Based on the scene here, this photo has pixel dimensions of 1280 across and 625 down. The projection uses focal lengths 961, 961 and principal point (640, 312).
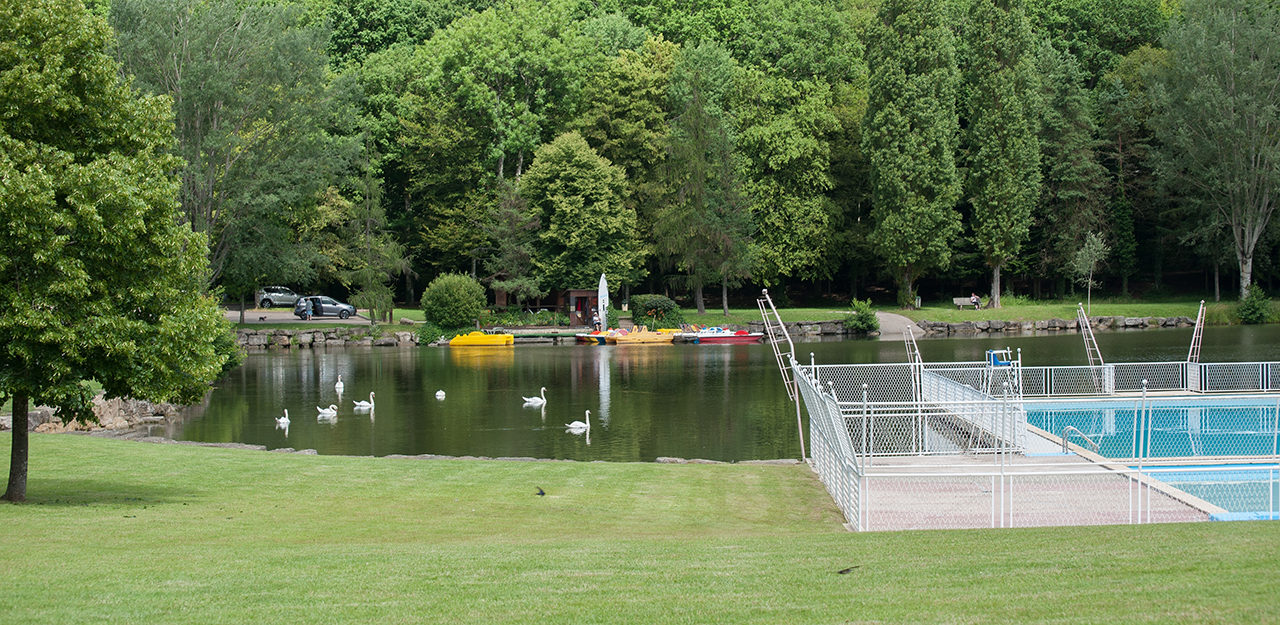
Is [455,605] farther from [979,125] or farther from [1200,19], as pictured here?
[1200,19]

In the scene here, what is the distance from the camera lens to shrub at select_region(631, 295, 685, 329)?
57938 millimetres

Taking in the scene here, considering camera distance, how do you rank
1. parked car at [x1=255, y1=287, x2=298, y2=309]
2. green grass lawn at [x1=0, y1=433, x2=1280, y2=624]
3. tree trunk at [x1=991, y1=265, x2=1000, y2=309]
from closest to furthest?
green grass lawn at [x1=0, y1=433, x2=1280, y2=624] → tree trunk at [x1=991, y1=265, x2=1000, y2=309] → parked car at [x1=255, y1=287, x2=298, y2=309]

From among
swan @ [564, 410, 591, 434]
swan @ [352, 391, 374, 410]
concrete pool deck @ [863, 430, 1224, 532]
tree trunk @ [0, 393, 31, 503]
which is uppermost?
tree trunk @ [0, 393, 31, 503]

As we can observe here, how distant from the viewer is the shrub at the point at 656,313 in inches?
2281

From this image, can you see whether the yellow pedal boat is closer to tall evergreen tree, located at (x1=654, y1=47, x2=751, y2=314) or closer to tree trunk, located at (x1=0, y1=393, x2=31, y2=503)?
tall evergreen tree, located at (x1=654, y1=47, x2=751, y2=314)

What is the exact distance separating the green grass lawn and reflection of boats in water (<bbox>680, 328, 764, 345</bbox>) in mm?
38645

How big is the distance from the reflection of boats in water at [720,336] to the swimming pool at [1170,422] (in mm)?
29121

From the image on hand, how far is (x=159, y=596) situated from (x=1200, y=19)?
67082 millimetres

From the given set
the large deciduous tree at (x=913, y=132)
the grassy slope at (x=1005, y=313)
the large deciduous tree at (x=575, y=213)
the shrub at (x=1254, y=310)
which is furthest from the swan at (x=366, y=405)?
the shrub at (x=1254, y=310)

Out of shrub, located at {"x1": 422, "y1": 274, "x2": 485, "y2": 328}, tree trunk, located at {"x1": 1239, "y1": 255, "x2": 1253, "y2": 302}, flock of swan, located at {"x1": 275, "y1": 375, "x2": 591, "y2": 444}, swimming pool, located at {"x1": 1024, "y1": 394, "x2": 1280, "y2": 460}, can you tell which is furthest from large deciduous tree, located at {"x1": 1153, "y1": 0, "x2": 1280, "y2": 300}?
flock of swan, located at {"x1": 275, "y1": 375, "x2": 591, "y2": 444}

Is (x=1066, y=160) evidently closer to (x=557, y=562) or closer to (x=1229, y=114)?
(x=1229, y=114)

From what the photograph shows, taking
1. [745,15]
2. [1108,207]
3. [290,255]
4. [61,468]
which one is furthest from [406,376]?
[1108,207]

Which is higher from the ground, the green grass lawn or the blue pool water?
the green grass lawn

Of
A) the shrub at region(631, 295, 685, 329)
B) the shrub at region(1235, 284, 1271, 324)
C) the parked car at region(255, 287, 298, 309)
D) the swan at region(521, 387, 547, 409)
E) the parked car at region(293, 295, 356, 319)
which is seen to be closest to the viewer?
the swan at region(521, 387, 547, 409)
